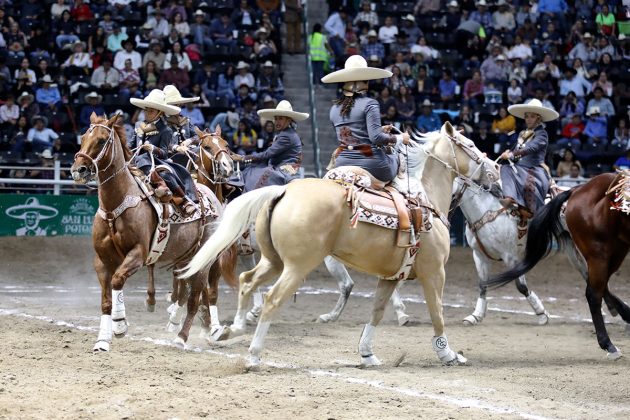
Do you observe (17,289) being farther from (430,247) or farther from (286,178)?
(430,247)

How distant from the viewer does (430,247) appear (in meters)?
9.59

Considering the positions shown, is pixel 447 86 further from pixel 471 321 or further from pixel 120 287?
pixel 120 287

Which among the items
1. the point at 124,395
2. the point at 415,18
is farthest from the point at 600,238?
the point at 415,18

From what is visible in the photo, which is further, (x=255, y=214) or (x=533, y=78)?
(x=533, y=78)

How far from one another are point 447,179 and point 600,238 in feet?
6.10

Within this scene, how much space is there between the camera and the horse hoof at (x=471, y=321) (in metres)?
12.9

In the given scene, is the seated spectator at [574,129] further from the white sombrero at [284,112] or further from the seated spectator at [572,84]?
the white sombrero at [284,112]

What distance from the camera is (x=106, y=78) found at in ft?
72.2

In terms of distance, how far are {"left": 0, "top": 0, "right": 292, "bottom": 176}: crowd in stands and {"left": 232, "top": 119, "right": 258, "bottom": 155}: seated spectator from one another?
3cm

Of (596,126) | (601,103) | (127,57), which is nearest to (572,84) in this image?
(601,103)

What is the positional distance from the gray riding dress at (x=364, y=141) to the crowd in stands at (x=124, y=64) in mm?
9921

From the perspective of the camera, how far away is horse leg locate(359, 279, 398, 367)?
9414mm

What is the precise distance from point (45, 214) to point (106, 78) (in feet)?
13.7

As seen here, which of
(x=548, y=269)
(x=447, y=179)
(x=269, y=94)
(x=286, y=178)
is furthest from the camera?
(x=269, y=94)
